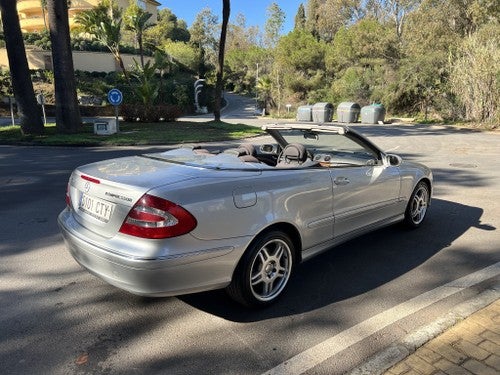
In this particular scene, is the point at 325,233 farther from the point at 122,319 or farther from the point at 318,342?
the point at 122,319

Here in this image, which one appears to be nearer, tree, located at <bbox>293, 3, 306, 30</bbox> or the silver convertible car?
the silver convertible car

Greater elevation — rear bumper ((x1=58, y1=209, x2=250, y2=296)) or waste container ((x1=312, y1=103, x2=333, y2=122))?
waste container ((x1=312, y1=103, x2=333, y2=122))

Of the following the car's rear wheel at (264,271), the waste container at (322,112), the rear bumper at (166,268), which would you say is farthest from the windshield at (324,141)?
the waste container at (322,112)

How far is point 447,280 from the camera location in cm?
384

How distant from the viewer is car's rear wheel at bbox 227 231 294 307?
3.09 meters

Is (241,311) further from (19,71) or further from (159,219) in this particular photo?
(19,71)

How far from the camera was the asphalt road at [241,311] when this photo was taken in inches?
106

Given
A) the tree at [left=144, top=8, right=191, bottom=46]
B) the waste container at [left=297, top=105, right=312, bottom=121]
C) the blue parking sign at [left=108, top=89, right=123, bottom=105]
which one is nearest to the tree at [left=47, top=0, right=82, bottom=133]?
the blue parking sign at [left=108, top=89, right=123, bottom=105]

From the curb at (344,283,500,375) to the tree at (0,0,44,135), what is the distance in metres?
16.8

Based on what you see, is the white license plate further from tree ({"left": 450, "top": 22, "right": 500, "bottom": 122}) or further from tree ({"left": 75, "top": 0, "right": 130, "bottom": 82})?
tree ({"left": 75, "top": 0, "right": 130, "bottom": 82})

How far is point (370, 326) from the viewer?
3.07 meters

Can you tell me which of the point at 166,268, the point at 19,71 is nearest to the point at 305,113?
the point at 19,71

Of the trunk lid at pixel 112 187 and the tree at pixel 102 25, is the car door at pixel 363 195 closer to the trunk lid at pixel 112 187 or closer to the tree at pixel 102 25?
the trunk lid at pixel 112 187

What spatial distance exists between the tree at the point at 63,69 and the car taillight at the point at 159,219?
51.5ft
